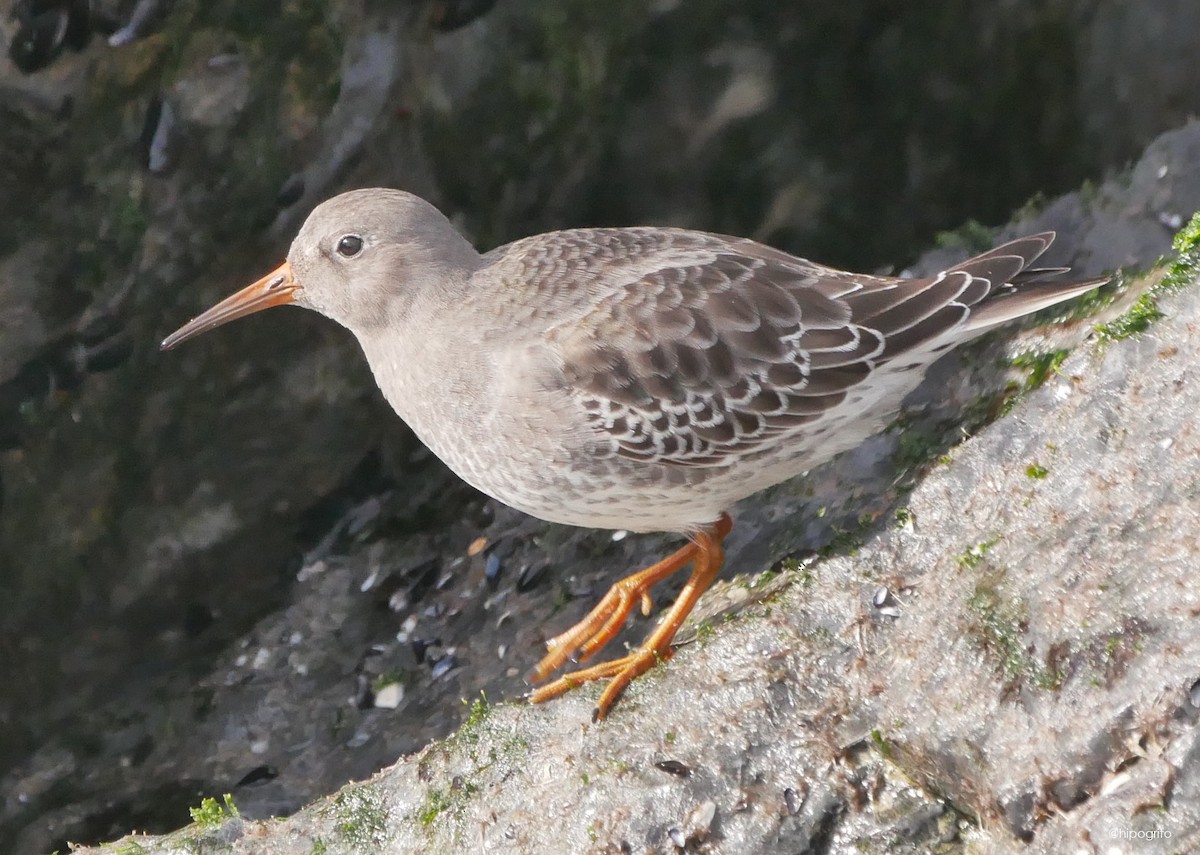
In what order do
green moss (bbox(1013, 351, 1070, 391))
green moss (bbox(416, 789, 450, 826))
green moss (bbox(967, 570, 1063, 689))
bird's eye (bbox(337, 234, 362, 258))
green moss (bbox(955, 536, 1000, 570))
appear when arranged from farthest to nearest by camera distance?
1. bird's eye (bbox(337, 234, 362, 258))
2. green moss (bbox(1013, 351, 1070, 391))
3. green moss (bbox(416, 789, 450, 826))
4. green moss (bbox(955, 536, 1000, 570))
5. green moss (bbox(967, 570, 1063, 689))

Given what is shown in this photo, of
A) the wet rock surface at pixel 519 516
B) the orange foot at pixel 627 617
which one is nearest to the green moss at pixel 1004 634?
the wet rock surface at pixel 519 516

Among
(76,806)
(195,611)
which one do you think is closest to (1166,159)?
(195,611)

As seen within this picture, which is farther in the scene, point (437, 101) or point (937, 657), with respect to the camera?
point (437, 101)

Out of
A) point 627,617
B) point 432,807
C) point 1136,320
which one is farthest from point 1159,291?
point 432,807

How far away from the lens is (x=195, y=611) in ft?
23.6

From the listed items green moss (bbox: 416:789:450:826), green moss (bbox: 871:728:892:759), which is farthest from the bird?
green moss (bbox: 871:728:892:759)

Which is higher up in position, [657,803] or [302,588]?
[657,803]

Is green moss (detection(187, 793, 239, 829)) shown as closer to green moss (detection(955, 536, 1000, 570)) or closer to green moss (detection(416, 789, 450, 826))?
green moss (detection(416, 789, 450, 826))

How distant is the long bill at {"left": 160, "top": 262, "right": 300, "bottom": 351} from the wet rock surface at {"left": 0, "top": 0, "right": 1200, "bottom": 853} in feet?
1.31

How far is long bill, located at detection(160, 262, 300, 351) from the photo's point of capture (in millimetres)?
6129

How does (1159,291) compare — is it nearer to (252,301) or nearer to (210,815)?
(252,301)

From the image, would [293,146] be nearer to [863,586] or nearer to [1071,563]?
[863,586]

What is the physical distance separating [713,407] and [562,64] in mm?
2479

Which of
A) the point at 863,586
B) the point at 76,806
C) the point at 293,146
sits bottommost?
the point at 76,806
